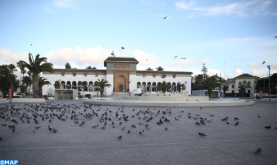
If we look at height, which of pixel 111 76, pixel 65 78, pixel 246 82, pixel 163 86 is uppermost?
pixel 111 76

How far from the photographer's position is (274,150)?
14.2 feet

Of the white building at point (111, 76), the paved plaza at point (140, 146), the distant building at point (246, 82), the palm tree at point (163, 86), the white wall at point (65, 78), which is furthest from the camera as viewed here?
the distant building at point (246, 82)

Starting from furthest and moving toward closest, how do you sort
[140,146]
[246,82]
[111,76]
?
1. [246,82]
2. [111,76]
3. [140,146]

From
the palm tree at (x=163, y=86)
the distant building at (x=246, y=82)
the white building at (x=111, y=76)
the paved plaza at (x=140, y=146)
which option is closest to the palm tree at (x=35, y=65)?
the paved plaza at (x=140, y=146)

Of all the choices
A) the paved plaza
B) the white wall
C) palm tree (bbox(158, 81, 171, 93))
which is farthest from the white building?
the paved plaza

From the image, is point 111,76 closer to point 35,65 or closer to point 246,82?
point 35,65

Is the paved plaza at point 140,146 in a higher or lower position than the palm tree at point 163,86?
lower

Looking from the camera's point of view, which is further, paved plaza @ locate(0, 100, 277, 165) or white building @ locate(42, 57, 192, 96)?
white building @ locate(42, 57, 192, 96)

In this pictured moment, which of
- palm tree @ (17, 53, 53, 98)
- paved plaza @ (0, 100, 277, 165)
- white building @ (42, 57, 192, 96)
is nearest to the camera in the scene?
paved plaza @ (0, 100, 277, 165)

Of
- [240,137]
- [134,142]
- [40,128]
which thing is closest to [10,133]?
[40,128]

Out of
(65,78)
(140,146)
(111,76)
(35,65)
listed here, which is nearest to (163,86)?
(111,76)

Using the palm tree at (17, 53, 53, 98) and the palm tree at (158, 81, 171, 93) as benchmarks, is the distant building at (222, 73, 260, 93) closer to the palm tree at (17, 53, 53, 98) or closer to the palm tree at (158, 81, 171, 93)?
the palm tree at (158, 81, 171, 93)

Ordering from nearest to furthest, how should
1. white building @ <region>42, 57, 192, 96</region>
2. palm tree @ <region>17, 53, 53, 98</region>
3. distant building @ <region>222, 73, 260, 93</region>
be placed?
palm tree @ <region>17, 53, 53, 98</region> < white building @ <region>42, 57, 192, 96</region> < distant building @ <region>222, 73, 260, 93</region>

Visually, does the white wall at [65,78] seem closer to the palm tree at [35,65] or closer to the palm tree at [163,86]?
the palm tree at [163,86]
